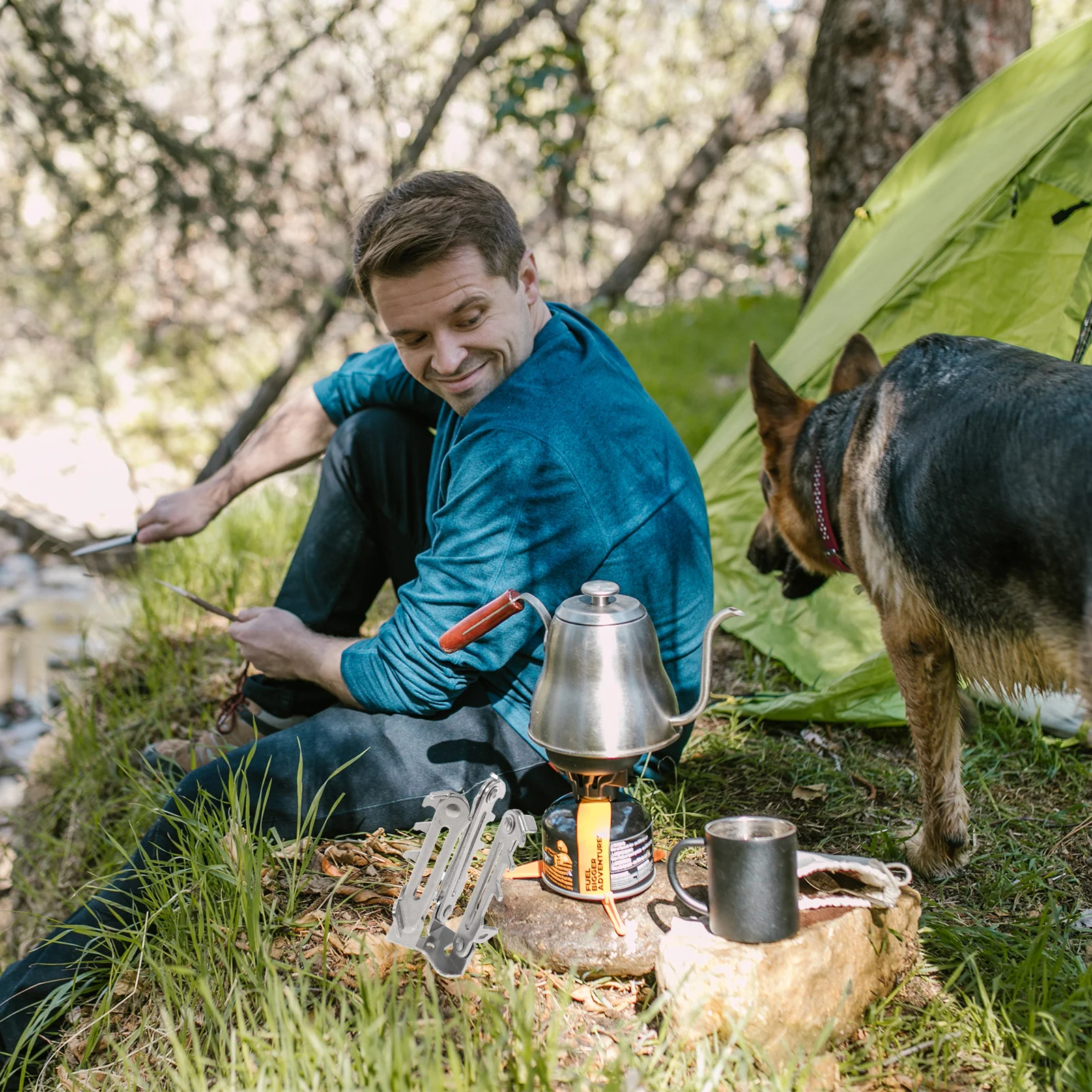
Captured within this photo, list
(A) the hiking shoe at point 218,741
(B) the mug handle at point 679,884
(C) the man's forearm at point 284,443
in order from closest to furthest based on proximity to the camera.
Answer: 1. (B) the mug handle at point 679,884
2. (A) the hiking shoe at point 218,741
3. (C) the man's forearm at point 284,443

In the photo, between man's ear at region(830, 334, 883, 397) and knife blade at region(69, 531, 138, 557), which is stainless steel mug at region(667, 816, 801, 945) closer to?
man's ear at region(830, 334, 883, 397)

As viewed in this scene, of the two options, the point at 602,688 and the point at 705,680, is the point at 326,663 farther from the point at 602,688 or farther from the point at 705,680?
the point at 705,680

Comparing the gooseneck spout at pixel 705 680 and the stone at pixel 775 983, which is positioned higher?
the gooseneck spout at pixel 705 680

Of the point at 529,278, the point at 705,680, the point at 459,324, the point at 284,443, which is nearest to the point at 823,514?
the point at 705,680

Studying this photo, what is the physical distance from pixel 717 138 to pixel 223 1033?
20.8 feet

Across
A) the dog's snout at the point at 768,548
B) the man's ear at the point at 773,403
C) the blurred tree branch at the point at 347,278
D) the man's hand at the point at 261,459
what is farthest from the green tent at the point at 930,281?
the blurred tree branch at the point at 347,278

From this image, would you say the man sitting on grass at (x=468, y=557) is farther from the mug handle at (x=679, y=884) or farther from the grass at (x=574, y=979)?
the mug handle at (x=679, y=884)

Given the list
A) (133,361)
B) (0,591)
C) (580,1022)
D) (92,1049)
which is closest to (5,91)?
(0,591)

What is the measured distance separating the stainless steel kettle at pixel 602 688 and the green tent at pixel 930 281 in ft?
4.27

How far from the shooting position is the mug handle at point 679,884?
184cm

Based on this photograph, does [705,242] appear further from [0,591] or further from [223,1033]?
[223,1033]

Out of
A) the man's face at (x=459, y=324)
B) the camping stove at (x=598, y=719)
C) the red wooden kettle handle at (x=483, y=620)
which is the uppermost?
the man's face at (x=459, y=324)

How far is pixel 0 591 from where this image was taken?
6.71 m

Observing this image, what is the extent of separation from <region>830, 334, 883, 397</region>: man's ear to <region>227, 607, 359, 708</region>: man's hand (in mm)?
1621
